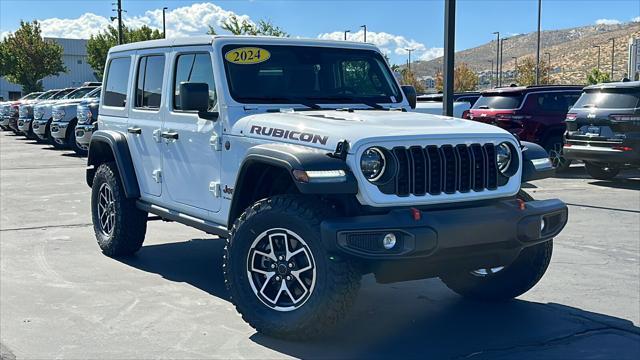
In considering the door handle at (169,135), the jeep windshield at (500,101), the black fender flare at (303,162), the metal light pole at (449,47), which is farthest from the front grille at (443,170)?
the jeep windshield at (500,101)

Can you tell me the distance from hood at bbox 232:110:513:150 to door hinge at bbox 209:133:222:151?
0.20m

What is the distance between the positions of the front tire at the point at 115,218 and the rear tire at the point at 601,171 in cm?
945

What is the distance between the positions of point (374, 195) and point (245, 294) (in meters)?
1.14

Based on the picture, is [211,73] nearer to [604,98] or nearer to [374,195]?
[374,195]

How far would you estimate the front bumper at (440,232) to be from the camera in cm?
424

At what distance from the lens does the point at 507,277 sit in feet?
18.2

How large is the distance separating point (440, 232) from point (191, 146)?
92.8 inches

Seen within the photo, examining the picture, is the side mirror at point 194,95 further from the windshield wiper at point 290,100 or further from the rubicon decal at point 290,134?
the rubicon decal at point 290,134

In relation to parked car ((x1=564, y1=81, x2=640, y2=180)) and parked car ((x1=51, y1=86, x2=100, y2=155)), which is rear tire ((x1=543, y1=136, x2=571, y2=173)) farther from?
parked car ((x1=51, y1=86, x2=100, y2=155))

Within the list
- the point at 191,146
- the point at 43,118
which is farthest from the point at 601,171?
the point at 43,118

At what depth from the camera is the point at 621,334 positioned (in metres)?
4.97

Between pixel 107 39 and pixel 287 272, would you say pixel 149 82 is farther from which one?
pixel 107 39

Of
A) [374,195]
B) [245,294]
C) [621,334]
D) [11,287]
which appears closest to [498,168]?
[374,195]

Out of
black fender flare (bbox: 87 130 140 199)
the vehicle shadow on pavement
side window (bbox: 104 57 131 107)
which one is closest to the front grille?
the vehicle shadow on pavement
